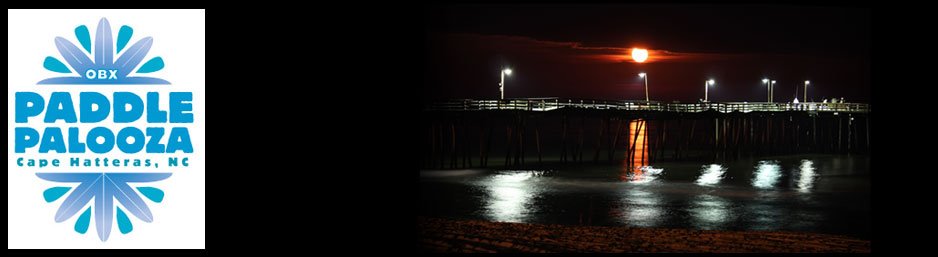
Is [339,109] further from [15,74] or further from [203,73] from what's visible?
[15,74]

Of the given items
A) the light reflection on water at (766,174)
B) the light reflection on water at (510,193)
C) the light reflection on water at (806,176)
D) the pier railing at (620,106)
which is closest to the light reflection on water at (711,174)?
the light reflection on water at (766,174)

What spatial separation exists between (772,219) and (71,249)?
1080 centimetres

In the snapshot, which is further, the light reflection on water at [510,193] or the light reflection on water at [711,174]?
the light reflection on water at [711,174]

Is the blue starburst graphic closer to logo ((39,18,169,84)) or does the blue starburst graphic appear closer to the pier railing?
logo ((39,18,169,84))

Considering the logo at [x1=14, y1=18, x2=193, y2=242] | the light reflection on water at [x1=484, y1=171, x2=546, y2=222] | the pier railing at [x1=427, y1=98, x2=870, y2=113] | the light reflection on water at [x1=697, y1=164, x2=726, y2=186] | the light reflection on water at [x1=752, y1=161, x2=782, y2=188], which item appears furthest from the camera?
the pier railing at [x1=427, y1=98, x2=870, y2=113]

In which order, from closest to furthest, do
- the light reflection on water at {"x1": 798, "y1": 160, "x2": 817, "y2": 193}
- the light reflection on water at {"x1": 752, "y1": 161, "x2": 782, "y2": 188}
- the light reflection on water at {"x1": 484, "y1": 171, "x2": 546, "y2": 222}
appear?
the light reflection on water at {"x1": 484, "y1": 171, "x2": 546, "y2": 222} → the light reflection on water at {"x1": 798, "y1": 160, "x2": 817, "y2": 193} → the light reflection on water at {"x1": 752, "y1": 161, "x2": 782, "y2": 188}

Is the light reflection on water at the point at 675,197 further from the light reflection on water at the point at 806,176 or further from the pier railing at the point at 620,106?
the pier railing at the point at 620,106

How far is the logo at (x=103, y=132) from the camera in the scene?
269 inches

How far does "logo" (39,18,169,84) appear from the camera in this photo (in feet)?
22.5

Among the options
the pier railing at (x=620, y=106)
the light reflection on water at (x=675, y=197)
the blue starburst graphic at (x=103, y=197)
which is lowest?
the light reflection on water at (x=675, y=197)

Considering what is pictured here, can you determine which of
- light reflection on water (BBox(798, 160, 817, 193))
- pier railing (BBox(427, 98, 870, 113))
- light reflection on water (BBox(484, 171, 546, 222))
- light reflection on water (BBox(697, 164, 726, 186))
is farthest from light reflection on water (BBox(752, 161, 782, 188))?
light reflection on water (BBox(484, 171, 546, 222))

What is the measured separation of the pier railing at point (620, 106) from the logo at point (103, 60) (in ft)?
65.6

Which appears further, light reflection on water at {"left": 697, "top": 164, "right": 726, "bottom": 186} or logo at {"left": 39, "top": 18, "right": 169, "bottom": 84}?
light reflection on water at {"left": 697, "top": 164, "right": 726, "bottom": 186}

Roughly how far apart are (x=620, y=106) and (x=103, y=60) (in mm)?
28857
